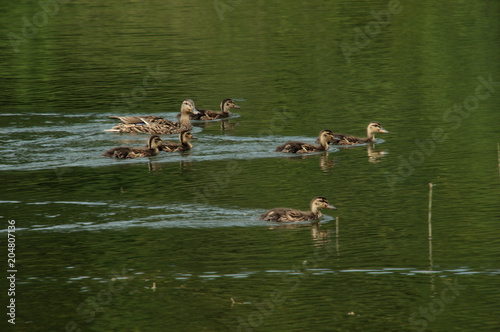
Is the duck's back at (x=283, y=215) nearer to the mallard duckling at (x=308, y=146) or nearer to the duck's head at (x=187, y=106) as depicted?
the mallard duckling at (x=308, y=146)

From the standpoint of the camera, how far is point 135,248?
1434 centimetres

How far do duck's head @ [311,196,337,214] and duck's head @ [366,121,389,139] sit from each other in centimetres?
678

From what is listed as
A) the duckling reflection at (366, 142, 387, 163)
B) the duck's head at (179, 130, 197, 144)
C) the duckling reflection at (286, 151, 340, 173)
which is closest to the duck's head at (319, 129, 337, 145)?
the duckling reflection at (286, 151, 340, 173)

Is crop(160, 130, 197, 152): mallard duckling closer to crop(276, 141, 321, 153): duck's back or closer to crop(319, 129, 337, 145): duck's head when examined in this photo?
crop(276, 141, 321, 153): duck's back

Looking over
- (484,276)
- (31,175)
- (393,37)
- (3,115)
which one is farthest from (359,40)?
(484,276)

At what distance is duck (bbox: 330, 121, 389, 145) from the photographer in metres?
22.1

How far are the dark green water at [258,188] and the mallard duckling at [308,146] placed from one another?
31 centimetres

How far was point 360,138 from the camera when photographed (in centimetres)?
2236

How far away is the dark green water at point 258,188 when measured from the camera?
12.0 m

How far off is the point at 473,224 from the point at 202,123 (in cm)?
1254

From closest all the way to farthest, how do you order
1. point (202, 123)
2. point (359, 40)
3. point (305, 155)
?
1. point (305, 155)
2. point (202, 123)
3. point (359, 40)

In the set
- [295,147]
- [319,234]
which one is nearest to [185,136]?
[295,147]

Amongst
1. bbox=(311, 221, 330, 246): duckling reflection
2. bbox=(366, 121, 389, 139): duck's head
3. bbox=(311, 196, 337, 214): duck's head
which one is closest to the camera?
bbox=(311, 221, 330, 246): duckling reflection

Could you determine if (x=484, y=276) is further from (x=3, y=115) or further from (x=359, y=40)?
(x=359, y=40)
